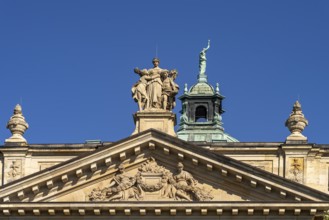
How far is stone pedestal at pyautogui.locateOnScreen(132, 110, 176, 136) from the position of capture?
2442 inches

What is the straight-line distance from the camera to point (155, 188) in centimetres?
6009

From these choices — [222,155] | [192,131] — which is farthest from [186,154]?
[192,131]

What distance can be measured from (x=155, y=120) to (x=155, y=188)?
3.52 metres

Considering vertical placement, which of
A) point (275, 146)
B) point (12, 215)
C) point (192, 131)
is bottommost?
point (12, 215)

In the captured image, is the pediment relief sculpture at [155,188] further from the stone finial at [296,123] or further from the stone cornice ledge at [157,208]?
the stone finial at [296,123]

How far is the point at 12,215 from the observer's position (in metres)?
60.1

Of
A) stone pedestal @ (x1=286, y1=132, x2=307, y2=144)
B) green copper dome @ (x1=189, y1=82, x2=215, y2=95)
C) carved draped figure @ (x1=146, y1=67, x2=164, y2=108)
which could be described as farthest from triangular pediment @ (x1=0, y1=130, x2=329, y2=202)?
green copper dome @ (x1=189, y1=82, x2=215, y2=95)

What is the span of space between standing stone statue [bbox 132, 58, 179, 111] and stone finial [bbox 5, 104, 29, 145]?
531 centimetres

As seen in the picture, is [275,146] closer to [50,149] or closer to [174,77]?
[174,77]

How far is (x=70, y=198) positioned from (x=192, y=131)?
67.6ft

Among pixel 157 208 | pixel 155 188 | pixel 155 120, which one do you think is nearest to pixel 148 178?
pixel 155 188

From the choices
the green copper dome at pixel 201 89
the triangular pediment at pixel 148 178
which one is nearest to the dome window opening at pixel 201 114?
the green copper dome at pixel 201 89

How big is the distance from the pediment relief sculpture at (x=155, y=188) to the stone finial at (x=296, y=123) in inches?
201

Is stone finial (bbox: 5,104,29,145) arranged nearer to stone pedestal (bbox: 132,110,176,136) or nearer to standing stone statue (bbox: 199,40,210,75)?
stone pedestal (bbox: 132,110,176,136)
